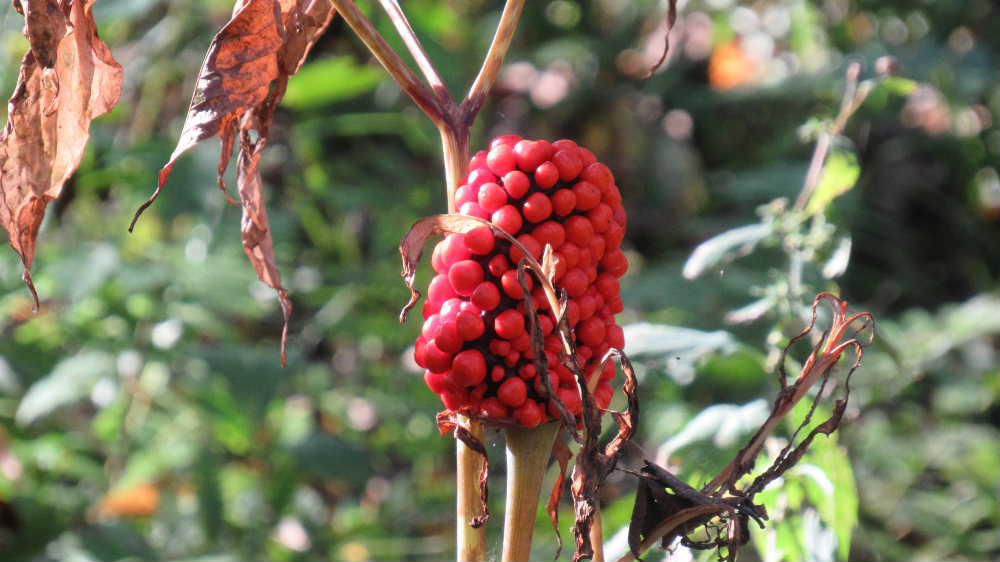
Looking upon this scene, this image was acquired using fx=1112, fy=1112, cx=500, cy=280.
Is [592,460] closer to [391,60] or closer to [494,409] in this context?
[494,409]

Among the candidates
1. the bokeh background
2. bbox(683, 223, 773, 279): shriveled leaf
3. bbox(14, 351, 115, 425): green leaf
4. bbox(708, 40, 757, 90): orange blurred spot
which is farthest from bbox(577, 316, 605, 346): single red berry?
bbox(708, 40, 757, 90): orange blurred spot

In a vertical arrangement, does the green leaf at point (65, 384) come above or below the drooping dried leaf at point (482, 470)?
below

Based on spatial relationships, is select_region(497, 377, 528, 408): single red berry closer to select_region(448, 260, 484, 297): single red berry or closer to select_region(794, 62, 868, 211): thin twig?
select_region(448, 260, 484, 297): single red berry

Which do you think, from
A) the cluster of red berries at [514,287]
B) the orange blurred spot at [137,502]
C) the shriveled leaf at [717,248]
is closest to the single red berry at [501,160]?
the cluster of red berries at [514,287]

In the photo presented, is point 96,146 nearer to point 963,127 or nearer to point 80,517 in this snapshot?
point 80,517

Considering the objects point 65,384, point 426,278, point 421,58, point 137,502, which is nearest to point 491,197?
point 421,58

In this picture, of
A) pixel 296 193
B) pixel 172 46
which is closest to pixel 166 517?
pixel 296 193

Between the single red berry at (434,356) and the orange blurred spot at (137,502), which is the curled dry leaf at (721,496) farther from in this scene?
the orange blurred spot at (137,502)
